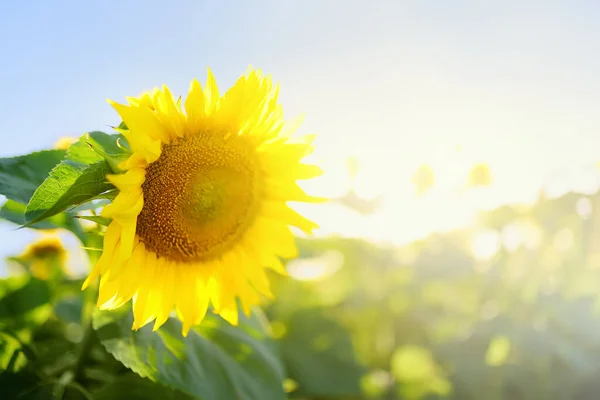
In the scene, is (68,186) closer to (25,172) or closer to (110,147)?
(110,147)

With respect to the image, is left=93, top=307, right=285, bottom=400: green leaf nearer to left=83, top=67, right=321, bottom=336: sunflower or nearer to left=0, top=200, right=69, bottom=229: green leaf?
left=83, top=67, right=321, bottom=336: sunflower

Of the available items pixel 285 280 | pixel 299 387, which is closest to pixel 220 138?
pixel 299 387

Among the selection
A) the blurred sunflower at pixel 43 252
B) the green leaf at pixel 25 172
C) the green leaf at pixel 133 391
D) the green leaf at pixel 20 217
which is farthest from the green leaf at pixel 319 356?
the green leaf at pixel 25 172

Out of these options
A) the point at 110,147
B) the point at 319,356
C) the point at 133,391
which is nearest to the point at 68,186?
the point at 110,147

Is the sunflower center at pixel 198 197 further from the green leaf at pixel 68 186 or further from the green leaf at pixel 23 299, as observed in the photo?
the green leaf at pixel 23 299

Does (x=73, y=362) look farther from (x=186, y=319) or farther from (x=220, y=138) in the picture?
(x=220, y=138)

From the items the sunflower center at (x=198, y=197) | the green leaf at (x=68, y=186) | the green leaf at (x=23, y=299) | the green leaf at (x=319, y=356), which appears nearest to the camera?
the green leaf at (x=68, y=186)

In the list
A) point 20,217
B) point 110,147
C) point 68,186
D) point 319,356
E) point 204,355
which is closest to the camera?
point 68,186
